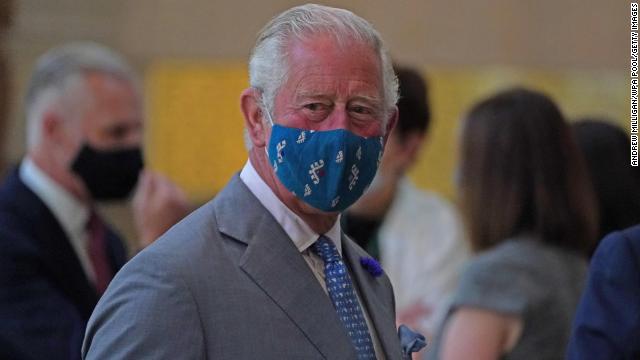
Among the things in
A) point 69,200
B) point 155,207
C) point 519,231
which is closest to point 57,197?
point 69,200

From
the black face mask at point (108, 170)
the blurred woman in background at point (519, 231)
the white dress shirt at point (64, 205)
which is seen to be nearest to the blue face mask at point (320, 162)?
the blurred woman in background at point (519, 231)

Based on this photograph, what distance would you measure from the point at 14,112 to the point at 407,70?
3.84 meters

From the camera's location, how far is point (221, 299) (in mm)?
2715

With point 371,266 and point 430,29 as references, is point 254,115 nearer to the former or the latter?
point 371,266

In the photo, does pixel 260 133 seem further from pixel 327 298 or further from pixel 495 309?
pixel 495 309

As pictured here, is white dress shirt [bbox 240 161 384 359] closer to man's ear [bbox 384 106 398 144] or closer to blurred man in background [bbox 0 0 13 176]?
man's ear [bbox 384 106 398 144]

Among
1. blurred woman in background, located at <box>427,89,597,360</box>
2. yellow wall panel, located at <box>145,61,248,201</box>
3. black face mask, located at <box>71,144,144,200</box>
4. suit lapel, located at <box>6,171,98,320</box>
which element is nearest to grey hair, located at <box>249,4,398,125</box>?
blurred woman in background, located at <box>427,89,597,360</box>

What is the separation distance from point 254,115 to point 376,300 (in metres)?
0.49

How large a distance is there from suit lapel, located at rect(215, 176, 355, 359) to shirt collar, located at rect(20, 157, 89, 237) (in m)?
1.92

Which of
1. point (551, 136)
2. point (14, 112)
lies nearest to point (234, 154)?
point (14, 112)

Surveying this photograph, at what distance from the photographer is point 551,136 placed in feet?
14.2

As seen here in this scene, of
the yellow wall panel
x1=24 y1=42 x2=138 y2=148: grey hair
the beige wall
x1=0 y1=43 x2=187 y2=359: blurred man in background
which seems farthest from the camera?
the beige wall

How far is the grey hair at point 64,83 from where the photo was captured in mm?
5324

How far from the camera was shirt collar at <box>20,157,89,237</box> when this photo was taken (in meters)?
4.82
